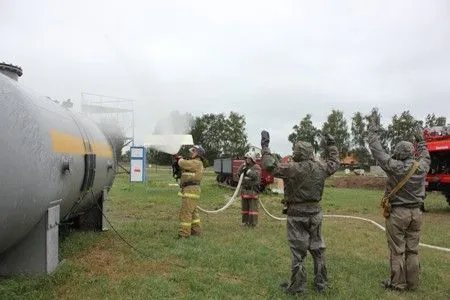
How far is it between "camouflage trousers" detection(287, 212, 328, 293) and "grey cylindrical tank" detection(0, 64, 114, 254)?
290 cm

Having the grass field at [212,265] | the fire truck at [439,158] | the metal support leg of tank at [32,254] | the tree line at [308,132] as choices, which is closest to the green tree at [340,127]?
the tree line at [308,132]


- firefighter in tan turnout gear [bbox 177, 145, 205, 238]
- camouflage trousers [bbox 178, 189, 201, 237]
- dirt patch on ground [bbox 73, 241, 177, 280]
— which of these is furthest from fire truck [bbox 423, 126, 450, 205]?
dirt patch on ground [bbox 73, 241, 177, 280]

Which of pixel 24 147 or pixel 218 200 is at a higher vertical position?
pixel 24 147

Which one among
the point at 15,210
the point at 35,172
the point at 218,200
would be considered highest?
the point at 35,172

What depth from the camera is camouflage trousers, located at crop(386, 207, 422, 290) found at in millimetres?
6727

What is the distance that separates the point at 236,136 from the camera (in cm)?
7106

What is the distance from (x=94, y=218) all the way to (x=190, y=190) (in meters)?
2.02

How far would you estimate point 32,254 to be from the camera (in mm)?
6148

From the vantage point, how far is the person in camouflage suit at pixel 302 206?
20.7ft

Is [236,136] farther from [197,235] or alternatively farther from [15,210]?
[15,210]

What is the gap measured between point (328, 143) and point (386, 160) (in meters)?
0.76

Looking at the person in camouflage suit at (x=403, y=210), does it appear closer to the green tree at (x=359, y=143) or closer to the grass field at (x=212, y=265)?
the grass field at (x=212, y=265)

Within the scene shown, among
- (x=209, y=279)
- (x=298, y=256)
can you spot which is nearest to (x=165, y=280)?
(x=209, y=279)

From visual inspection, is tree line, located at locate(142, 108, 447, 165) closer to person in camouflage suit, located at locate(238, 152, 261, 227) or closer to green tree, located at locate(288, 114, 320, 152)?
green tree, located at locate(288, 114, 320, 152)
